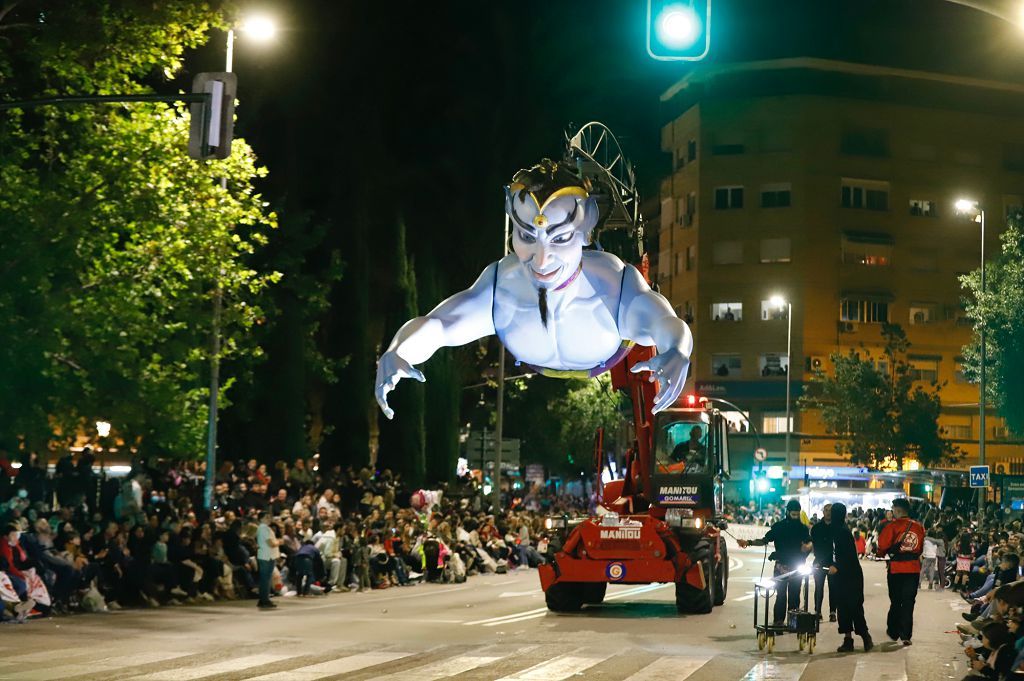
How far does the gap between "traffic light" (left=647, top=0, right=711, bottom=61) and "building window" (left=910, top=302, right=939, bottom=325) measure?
8301 cm

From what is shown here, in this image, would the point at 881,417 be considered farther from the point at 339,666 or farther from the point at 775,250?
the point at 339,666

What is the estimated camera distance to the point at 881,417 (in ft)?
247

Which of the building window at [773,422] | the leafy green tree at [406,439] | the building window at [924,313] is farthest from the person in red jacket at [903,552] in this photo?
the building window at [924,313]

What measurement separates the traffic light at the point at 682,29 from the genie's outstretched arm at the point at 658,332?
505 centimetres

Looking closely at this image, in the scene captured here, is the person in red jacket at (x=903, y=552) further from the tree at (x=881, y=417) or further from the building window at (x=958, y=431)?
the building window at (x=958, y=431)

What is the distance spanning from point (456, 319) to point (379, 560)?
28677 mm

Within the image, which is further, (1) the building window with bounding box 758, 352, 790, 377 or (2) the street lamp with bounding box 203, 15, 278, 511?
(1) the building window with bounding box 758, 352, 790, 377

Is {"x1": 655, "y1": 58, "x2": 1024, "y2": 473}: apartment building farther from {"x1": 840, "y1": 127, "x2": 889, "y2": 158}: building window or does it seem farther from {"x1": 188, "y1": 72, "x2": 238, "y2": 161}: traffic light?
{"x1": 188, "y1": 72, "x2": 238, "y2": 161}: traffic light

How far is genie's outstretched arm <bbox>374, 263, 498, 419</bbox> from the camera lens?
5.48m

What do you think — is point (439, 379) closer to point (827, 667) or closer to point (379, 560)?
point (379, 560)

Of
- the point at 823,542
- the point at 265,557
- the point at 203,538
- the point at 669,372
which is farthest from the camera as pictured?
the point at 203,538

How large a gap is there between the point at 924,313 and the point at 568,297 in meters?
88.6

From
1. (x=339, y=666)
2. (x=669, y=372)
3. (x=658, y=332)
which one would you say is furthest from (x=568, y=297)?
(x=339, y=666)

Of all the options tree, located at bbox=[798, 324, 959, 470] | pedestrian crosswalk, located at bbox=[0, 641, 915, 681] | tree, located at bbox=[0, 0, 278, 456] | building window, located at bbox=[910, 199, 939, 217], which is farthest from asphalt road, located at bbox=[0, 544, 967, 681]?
building window, located at bbox=[910, 199, 939, 217]
